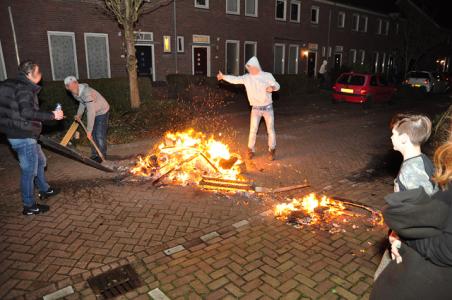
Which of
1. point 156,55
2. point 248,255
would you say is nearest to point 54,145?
point 248,255

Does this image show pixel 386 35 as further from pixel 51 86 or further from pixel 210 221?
pixel 210 221

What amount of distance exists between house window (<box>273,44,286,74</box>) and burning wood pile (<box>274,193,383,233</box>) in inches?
864

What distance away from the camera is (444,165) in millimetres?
2057

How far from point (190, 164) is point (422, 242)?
5.49 m

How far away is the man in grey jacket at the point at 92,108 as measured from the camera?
22.2 feet

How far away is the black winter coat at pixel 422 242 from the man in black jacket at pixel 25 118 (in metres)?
4.81

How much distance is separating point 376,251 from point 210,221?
2337 millimetres

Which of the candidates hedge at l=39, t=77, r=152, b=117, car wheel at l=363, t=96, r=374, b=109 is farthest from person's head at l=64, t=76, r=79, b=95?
car wheel at l=363, t=96, r=374, b=109

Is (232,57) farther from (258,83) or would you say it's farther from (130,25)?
(258,83)

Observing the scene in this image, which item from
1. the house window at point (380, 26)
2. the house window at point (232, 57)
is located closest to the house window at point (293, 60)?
the house window at point (232, 57)

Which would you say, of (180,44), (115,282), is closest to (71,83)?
(115,282)

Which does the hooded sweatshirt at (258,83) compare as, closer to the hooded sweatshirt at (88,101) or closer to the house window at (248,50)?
the hooded sweatshirt at (88,101)

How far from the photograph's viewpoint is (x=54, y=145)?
556cm

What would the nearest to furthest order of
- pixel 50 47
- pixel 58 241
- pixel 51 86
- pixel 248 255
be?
1. pixel 248 255
2. pixel 58 241
3. pixel 51 86
4. pixel 50 47
